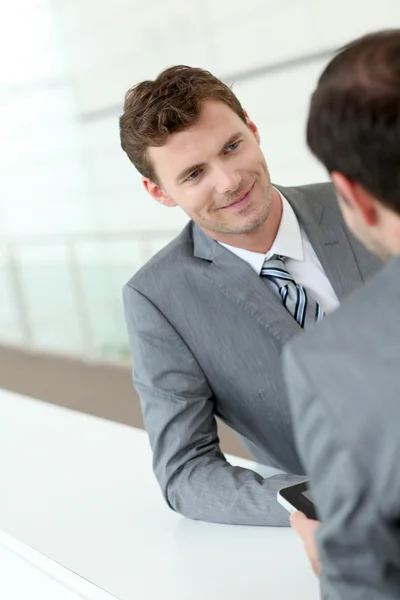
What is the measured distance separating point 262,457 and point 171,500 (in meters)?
0.40

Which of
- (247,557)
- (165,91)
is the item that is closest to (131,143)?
(165,91)

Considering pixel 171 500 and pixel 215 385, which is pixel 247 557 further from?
pixel 215 385

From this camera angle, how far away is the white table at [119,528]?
1.32 meters

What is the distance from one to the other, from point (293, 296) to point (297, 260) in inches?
4.2

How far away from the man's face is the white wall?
Result: 272 centimetres

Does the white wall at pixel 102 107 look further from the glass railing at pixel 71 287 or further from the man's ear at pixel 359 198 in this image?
the man's ear at pixel 359 198

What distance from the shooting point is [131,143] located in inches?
66.7

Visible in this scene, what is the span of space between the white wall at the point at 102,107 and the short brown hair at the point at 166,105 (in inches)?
105

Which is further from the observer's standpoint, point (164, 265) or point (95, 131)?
point (95, 131)

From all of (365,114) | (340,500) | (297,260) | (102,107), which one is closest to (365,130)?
(365,114)

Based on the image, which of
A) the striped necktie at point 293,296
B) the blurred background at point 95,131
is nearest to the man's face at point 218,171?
the striped necktie at point 293,296

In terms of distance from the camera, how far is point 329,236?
1750 millimetres

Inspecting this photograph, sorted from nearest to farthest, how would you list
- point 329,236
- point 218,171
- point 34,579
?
point 34,579 → point 218,171 → point 329,236

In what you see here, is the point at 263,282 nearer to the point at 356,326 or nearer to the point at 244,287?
the point at 244,287
